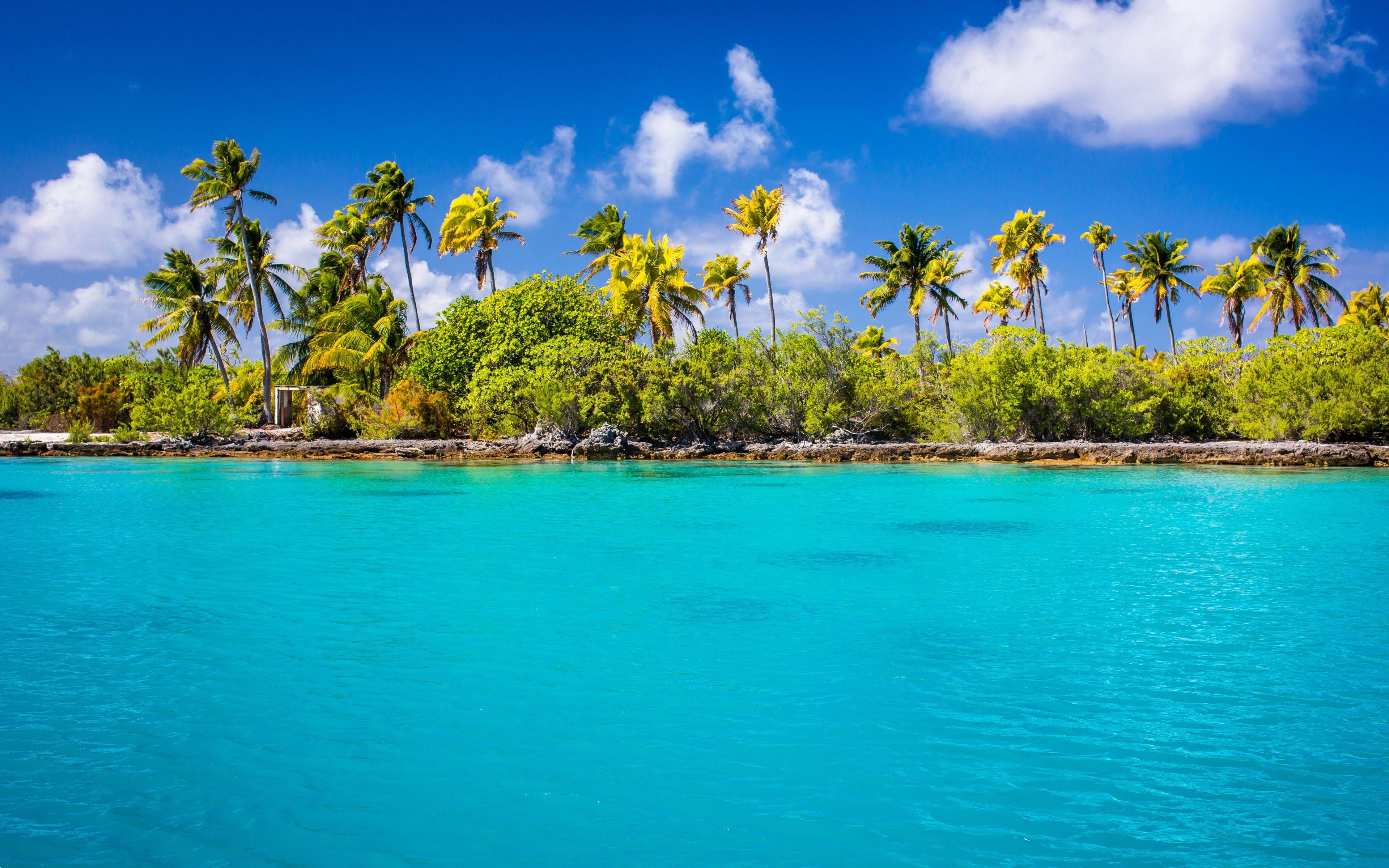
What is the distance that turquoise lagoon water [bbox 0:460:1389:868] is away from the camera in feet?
12.1

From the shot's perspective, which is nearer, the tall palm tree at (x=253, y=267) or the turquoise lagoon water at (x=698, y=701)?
the turquoise lagoon water at (x=698, y=701)

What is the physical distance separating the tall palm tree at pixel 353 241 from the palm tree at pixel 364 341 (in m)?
0.89

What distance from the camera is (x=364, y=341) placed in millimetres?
38219

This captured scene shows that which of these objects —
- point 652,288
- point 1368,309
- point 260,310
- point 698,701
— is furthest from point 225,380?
point 1368,309

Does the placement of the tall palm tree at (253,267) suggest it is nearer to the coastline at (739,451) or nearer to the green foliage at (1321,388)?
the coastline at (739,451)

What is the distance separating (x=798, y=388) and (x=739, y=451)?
3.30 meters

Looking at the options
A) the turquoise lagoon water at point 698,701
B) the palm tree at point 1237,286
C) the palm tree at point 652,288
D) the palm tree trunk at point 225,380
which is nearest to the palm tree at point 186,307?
the palm tree trunk at point 225,380

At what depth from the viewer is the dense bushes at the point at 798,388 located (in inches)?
1054

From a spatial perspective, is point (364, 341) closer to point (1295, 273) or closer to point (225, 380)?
point (225, 380)

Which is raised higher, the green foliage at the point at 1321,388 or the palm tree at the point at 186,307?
the palm tree at the point at 186,307

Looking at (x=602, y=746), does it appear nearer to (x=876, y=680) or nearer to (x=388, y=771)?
(x=388, y=771)

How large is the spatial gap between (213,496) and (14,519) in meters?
4.15

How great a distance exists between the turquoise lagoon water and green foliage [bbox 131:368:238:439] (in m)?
25.2

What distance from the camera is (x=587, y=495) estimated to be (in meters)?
18.3
